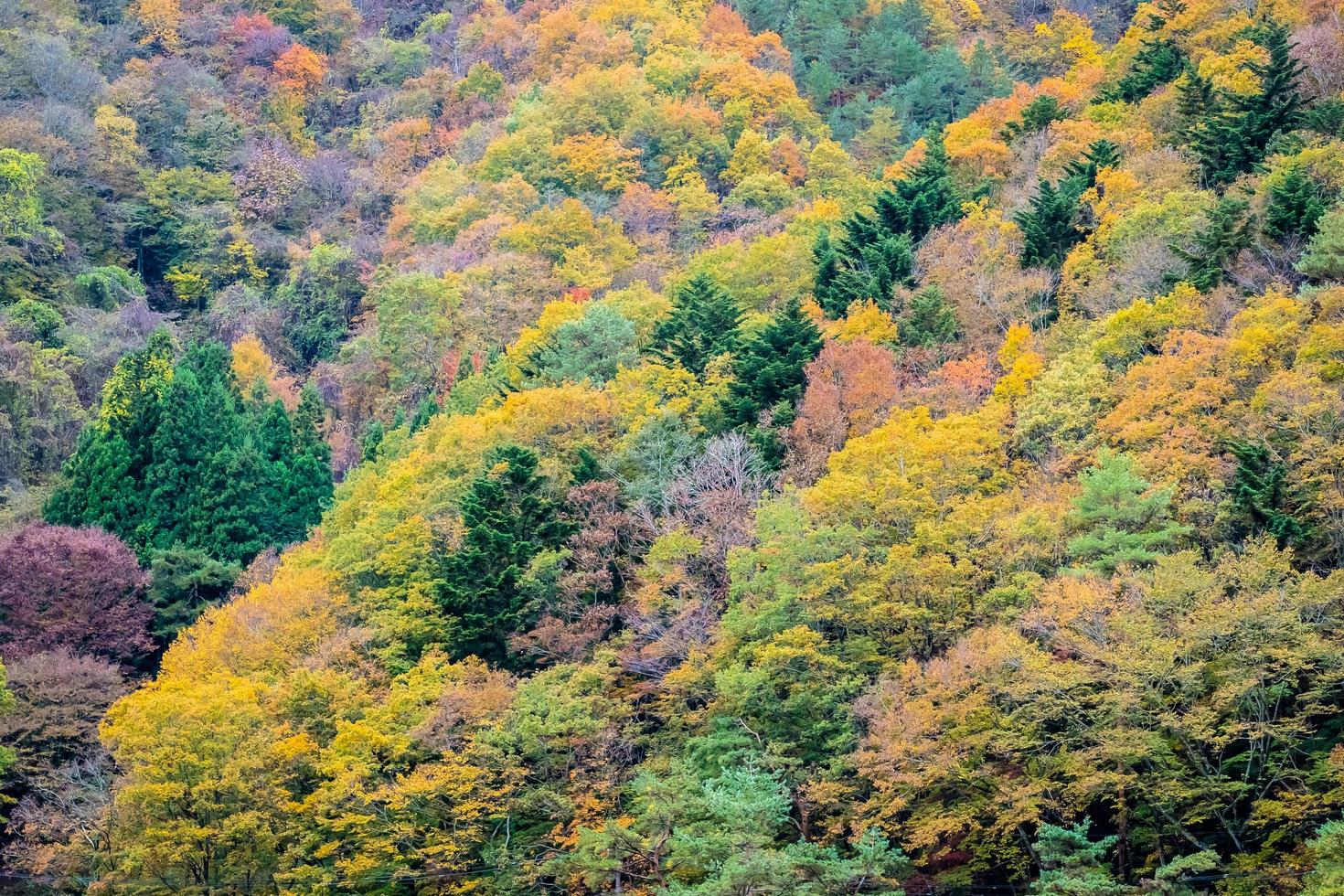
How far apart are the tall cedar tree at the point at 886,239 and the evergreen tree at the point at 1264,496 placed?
19.7 m

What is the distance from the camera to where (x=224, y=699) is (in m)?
41.1

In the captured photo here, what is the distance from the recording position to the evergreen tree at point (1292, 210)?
45969mm

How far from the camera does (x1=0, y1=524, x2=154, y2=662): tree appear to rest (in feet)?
171

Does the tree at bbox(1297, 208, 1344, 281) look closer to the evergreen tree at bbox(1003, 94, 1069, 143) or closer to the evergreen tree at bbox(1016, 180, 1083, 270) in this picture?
the evergreen tree at bbox(1016, 180, 1083, 270)

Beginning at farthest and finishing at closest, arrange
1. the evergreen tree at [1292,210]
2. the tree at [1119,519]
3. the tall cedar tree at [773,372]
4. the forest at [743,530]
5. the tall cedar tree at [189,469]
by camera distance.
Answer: the tall cedar tree at [189,469]
the tall cedar tree at [773,372]
the evergreen tree at [1292,210]
the tree at [1119,519]
the forest at [743,530]

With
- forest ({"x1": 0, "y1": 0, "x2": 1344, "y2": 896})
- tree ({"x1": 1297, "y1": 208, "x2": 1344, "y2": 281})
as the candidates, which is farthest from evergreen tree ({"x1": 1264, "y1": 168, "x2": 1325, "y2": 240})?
tree ({"x1": 1297, "y1": 208, "x2": 1344, "y2": 281})

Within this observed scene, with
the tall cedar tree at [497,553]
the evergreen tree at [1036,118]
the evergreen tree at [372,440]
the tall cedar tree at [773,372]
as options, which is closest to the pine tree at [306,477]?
the evergreen tree at [372,440]

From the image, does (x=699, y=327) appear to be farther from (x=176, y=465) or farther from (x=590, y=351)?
(x=176, y=465)

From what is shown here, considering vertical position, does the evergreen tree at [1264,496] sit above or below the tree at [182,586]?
above

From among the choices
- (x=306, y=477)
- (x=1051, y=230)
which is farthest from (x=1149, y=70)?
(x=306, y=477)

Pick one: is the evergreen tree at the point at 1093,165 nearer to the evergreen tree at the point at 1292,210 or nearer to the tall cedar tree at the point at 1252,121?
the tall cedar tree at the point at 1252,121

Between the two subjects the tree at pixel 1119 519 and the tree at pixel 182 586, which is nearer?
the tree at pixel 1119 519

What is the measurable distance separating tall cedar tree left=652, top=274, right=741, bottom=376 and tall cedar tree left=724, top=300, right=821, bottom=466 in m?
3.23

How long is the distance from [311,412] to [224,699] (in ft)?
94.5
